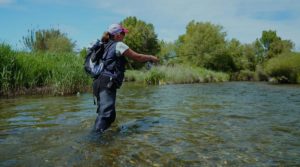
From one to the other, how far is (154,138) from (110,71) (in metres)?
1.50

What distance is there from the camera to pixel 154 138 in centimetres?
666

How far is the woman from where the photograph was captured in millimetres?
6570

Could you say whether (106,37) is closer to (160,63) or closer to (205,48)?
(160,63)

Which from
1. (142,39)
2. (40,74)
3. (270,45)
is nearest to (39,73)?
(40,74)

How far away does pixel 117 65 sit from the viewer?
21.9 feet

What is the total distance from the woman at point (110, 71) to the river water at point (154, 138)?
407 mm

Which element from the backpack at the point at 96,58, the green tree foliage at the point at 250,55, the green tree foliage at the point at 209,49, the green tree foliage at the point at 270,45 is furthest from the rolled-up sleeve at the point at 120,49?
the green tree foliage at the point at 270,45

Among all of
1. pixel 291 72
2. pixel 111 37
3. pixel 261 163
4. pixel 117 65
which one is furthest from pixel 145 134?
pixel 291 72

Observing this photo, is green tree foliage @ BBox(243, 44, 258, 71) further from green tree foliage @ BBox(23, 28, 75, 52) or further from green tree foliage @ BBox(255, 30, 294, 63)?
green tree foliage @ BBox(23, 28, 75, 52)

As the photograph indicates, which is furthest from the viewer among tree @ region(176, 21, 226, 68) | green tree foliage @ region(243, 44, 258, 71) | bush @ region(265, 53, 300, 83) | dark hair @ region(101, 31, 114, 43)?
A: green tree foliage @ region(243, 44, 258, 71)

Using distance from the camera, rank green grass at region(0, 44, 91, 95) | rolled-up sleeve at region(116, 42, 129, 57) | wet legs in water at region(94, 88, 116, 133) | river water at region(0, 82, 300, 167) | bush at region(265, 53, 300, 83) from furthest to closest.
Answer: bush at region(265, 53, 300, 83) → green grass at region(0, 44, 91, 95) → wet legs in water at region(94, 88, 116, 133) → rolled-up sleeve at region(116, 42, 129, 57) → river water at region(0, 82, 300, 167)

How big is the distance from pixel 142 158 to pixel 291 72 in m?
30.7

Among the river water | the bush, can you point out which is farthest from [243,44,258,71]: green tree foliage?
the river water

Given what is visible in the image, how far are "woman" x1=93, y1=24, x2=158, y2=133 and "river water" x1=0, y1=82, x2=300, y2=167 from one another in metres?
0.41
